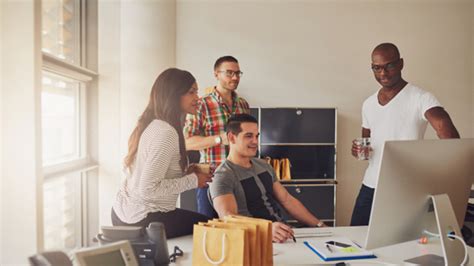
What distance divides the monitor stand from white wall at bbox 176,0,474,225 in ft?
10.4

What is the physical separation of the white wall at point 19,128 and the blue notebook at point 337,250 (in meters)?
1.17

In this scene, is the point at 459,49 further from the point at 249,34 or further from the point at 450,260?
→ the point at 450,260

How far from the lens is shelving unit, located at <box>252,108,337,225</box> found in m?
4.25

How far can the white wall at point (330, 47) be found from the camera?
4.55 meters

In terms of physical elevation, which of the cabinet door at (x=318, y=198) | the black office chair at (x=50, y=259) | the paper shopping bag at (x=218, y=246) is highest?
the black office chair at (x=50, y=259)

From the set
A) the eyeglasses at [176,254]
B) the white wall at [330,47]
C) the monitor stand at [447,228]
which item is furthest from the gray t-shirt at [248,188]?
the white wall at [330,47]

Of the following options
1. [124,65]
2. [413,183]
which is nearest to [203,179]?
[413,183]

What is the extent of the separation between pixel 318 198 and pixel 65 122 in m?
2.58

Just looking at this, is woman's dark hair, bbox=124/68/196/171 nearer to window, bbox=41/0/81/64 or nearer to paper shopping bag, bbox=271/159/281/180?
window, bbox=41/0/81/64

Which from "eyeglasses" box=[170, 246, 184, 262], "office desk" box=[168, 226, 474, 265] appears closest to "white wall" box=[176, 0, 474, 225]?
"office desk" box=[168, 226, 474, 265]

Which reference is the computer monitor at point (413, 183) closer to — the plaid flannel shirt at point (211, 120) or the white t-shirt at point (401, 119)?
the white t-shirt at point (401, 119)

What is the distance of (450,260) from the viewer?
1.46 metres

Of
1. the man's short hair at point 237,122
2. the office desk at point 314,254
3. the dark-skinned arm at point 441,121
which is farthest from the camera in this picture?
the dark-skinned arm at point 441,121

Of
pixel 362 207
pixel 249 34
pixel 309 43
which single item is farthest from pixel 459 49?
pixel 362 207
